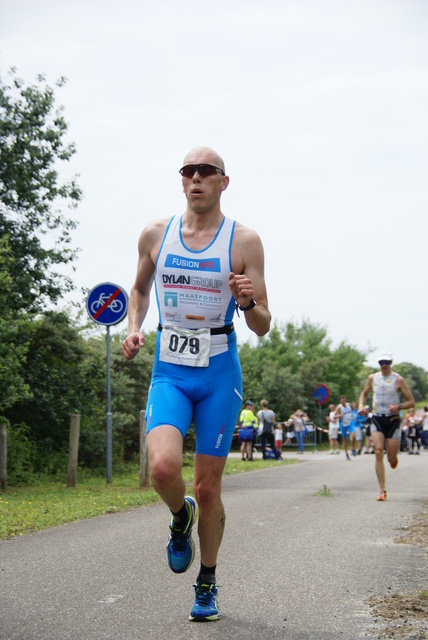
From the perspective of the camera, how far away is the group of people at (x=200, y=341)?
4.69 meters

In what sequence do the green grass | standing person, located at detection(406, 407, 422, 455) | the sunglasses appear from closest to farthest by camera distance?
1. the sunglasses
2. the green grass
3. standing person, located at detection(406, 407, 422, 455)

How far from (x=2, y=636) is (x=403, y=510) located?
25.5 ft

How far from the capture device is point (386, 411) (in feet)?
40.0

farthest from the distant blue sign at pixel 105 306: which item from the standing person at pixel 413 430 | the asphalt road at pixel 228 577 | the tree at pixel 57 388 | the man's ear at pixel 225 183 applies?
the standing person at pixel 413 430

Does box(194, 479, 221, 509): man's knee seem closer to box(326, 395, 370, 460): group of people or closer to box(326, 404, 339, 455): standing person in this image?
box(326, 395, 370, 460): group of people

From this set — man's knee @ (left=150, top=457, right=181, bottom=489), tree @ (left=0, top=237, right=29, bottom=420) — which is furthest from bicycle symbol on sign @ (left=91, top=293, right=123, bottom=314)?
man's knee @ (left=150, top=457, right=181, bottom=489)

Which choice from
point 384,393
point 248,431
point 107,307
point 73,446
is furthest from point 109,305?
point 248,431

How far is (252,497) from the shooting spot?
1270cm

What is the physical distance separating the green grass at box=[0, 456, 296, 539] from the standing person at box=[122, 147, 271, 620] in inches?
158

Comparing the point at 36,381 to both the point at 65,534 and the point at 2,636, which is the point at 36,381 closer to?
the point at 65,534

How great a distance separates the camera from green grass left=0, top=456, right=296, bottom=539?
30.7 feet

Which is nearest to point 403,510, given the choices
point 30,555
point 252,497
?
point 252,497

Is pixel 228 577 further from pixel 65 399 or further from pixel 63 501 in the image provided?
pixel 65 399

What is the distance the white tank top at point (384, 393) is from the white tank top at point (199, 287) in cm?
785
